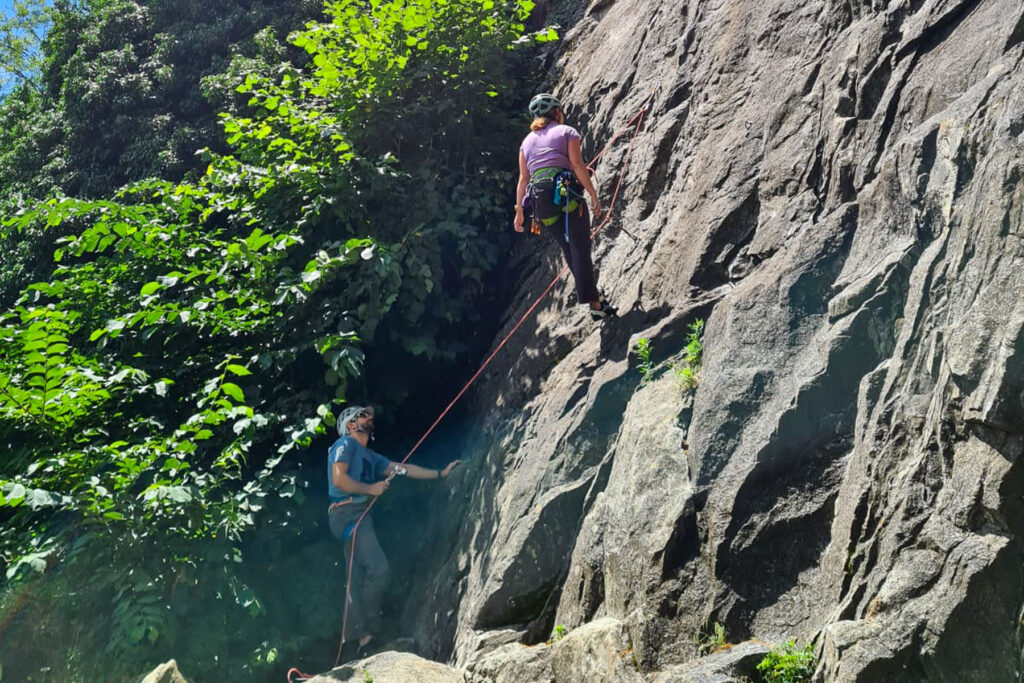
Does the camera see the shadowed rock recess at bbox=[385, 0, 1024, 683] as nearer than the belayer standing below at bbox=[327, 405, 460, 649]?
Yes

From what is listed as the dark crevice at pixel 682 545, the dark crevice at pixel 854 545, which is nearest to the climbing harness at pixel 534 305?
the dark crevice at pixel 682 545

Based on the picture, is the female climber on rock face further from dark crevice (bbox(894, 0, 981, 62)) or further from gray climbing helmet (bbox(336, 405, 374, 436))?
dark crevice (bbox(894, 0, 981, 62))

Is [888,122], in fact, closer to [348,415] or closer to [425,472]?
[425,472]

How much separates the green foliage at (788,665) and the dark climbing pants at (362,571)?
4.34 metres

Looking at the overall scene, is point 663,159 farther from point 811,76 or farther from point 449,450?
point 449,450

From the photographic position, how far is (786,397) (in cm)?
550

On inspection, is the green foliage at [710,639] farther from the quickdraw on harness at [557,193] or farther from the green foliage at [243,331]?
the green foliage at [243,331]

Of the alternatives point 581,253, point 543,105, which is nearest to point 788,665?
point 581,253

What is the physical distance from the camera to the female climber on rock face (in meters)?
7.49

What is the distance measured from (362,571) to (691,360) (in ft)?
11.6

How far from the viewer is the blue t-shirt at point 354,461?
8.17 m

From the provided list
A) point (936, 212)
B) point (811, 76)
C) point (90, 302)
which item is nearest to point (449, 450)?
point (90, 302)

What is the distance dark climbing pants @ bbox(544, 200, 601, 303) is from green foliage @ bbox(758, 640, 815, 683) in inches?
136

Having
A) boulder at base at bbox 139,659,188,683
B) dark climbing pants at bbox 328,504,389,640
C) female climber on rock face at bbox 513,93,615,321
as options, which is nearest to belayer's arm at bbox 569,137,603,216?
female climber on rock face at bbox 513,93,615,321
